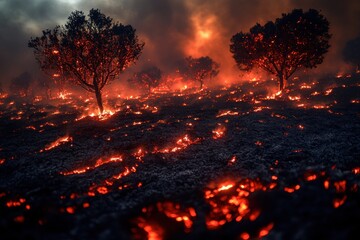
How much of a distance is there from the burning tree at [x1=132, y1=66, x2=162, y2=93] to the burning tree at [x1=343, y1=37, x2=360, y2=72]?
74.6 meters

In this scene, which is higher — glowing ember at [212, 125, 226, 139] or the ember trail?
glowing ember at [212, 125, 226, 139]

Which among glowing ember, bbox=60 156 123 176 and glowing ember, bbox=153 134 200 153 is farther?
glowing ember, bbox=153 134 200 153

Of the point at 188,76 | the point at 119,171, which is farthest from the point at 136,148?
the point at 188,76

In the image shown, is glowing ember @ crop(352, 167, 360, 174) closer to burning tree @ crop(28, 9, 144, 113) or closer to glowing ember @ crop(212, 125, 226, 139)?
glowing ember @ crop(212, 125, 226, 139)

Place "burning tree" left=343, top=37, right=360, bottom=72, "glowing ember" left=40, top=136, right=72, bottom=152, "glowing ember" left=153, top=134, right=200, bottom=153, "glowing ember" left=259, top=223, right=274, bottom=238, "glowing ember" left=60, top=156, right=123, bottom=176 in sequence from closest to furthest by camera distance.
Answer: "glowing ember" left=259, top=223, right=274, bottom=238, "glowing ember" left=60, top=156, right=123, bottom=176, "glowing ember" left=153, top=134, right=200, bottom=153, "glowing ember" left=40, top=136, right=72, bottom=152, "burning tree" left=343, top=37, right=360, bottom=72

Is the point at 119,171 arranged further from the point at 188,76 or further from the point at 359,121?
the point at 188,76

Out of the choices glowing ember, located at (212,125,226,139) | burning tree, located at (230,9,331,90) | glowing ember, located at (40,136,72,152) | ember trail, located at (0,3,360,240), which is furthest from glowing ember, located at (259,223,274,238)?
burning tree, located at (230,9,331,90)

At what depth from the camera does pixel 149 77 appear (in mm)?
100375

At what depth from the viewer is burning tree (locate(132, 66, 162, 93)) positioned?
3962 inches

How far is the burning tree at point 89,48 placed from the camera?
30391 millimetres

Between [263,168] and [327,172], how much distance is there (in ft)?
7.36

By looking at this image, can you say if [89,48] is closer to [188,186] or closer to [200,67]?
[188,186]

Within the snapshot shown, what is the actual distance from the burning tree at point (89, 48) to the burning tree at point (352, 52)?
90.1m

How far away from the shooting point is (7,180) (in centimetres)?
1020
